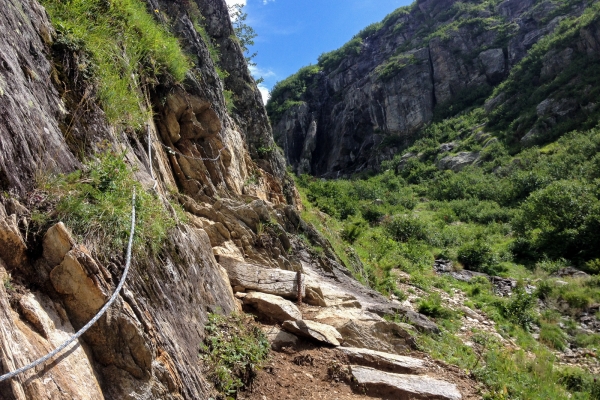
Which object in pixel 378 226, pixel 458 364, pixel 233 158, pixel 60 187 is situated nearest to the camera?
pixel 60 187

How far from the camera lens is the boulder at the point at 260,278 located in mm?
5945

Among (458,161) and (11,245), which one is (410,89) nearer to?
(458,161)

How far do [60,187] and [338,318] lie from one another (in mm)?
4310

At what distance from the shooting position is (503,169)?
97.6 feet

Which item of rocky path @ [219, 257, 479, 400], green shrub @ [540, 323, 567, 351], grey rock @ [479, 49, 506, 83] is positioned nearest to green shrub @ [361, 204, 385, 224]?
green shrub @ [540, 323, 567, 351]


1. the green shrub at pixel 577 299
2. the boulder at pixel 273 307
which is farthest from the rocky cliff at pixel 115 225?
the green shrub at pixel 577 299

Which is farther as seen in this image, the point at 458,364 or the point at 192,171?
the point at 192,171

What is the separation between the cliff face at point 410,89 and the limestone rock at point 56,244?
42697 mm

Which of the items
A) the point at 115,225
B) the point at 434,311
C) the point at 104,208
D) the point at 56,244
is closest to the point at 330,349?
the point at 115,225

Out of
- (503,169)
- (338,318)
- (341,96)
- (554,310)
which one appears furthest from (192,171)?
(341,96)

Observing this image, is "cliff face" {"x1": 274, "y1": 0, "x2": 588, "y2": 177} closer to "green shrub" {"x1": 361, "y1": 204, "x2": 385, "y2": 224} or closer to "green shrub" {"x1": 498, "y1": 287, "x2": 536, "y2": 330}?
"green shrub" {"x1": 361, "y1": 204, "x2": 385, "y2": 224}

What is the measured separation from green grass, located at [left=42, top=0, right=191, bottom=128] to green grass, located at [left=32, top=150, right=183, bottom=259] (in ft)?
4.15

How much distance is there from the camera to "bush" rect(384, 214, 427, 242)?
19.8 m

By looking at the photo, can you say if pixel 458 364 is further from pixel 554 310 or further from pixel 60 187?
pixel 554 310
